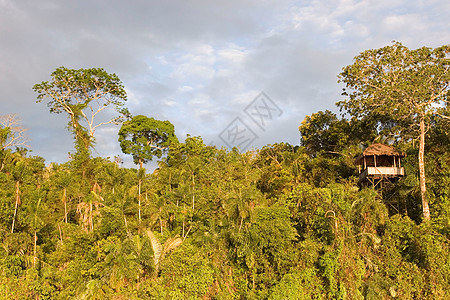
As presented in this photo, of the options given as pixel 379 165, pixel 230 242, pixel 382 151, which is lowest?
pixel 230 242

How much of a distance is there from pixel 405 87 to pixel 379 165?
18.2 ft

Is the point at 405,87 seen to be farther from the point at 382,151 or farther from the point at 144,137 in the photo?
the point at 144,137

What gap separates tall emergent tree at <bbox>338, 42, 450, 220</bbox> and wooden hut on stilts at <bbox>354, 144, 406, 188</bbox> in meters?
1.68

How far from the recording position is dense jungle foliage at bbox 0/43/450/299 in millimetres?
23562

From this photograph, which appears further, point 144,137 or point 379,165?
point 144,137

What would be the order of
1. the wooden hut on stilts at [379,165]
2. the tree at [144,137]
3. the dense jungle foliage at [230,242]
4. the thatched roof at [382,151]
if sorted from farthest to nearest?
the tree at [144,137]
the thatched roof at [382,151]
the wooden hut on stilts at [379,165]
the dense jungle foliage at [230,242]

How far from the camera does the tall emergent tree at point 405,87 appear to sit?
91.0 feet

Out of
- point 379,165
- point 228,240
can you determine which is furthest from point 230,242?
point 379,165

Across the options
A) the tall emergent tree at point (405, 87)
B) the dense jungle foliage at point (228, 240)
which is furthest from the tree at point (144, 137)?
the tall emergent tree at point (405, 87)

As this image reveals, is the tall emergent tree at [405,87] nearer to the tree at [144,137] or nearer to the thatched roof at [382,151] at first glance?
the thatched roof at [382,151]

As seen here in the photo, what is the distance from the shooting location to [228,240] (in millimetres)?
25922

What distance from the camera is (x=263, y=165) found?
121 feet

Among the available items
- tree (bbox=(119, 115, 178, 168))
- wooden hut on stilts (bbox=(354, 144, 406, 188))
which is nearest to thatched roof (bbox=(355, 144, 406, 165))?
wooden hut on stilts (bbox=(354, 144, 406, 188))

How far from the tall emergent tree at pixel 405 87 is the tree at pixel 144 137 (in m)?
17.9
